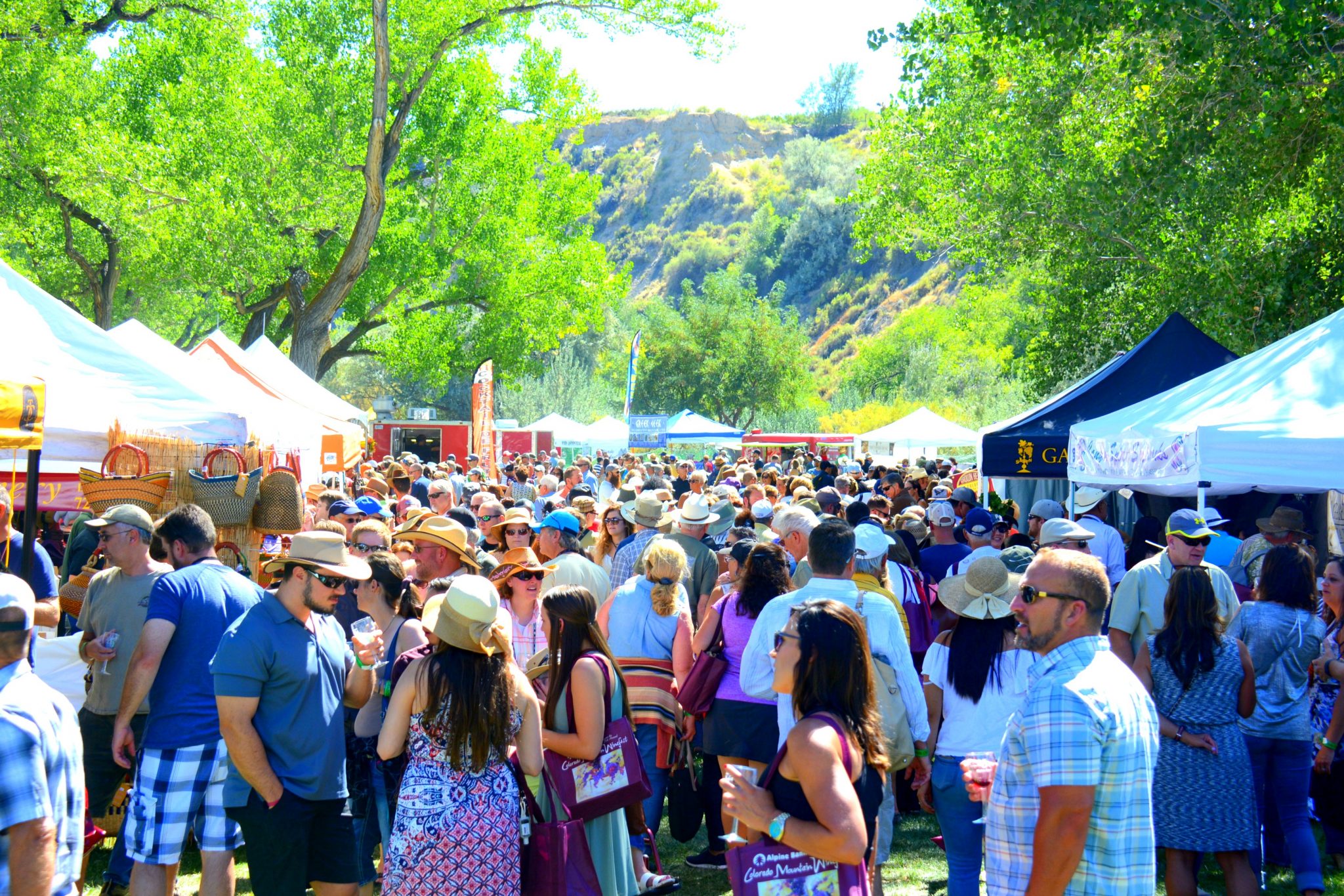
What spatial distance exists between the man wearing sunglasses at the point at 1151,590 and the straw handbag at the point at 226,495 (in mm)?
4790

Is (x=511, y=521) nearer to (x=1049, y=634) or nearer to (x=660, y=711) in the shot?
(x=660, y=711)

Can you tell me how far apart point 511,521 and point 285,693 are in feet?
10.6

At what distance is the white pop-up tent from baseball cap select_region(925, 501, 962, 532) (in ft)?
4.07

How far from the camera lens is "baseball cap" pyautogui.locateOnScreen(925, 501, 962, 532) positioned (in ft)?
25.8

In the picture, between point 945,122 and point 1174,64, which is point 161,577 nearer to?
point 1174,64

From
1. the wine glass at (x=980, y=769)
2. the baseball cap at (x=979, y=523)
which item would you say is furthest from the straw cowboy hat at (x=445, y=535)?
the baseball cap at (x=979, y=523)

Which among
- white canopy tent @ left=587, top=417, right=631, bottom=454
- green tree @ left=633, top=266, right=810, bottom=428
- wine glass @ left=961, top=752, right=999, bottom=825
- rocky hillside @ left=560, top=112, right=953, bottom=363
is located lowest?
wine glass @ left=961, top=752, right=999, bottom=825

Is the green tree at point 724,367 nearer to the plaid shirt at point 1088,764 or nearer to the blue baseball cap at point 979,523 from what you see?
the blue baseball cap at point 979,523

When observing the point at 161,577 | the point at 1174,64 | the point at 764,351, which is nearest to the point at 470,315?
the point at 1174,64

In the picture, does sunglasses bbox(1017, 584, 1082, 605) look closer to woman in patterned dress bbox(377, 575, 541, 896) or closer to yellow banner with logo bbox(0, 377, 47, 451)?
woman in patterned dress bbox(377, 575, 541, 896)

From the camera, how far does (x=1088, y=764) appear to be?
2.72 m

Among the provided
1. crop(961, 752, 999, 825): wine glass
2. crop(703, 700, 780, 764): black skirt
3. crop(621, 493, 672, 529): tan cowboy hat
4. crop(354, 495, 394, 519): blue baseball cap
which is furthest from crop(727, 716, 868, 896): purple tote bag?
crop(354, 495, 394, 519): blue baseball cap

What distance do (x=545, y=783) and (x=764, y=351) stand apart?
5526cm

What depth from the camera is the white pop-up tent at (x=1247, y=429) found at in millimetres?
6277
